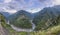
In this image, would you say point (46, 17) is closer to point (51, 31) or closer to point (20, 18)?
point (51, 31)

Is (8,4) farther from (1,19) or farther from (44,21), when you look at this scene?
(44,21)

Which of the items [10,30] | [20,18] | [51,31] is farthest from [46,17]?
[10,30]

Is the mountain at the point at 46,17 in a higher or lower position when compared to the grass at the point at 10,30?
higher

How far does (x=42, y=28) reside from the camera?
5.60m

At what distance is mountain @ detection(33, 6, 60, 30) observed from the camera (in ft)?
18.4

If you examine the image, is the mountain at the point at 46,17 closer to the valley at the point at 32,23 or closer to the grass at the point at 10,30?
the valley at the point at 32,23

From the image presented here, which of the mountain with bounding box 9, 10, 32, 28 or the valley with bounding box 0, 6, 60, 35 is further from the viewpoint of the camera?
the mountain with bounding box 9, 10, 32, 28

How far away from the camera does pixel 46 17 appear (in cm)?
566

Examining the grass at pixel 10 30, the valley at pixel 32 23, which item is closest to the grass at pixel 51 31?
the valley at pixel 32 23

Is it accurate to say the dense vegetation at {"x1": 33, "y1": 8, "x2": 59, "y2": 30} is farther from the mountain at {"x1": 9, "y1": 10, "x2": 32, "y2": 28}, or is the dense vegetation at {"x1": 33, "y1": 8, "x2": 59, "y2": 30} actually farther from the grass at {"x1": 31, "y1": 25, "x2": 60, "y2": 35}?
the mountain at {"x1": 9, "y1": 10, "x2": 32, "y2": 28}

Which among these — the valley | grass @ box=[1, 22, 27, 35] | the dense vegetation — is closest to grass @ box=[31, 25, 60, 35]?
the valley

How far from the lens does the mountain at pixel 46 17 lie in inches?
221

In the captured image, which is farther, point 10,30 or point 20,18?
point 20,18

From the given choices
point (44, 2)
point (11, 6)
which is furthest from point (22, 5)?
point (44, 2)
